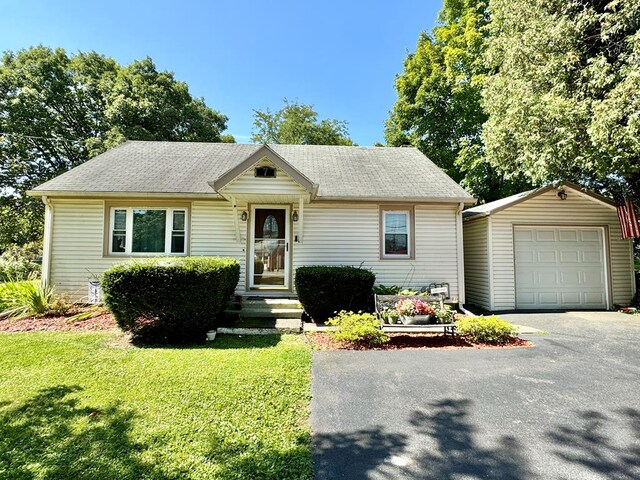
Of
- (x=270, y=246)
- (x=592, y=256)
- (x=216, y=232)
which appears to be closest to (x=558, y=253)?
(x=592, y=256)

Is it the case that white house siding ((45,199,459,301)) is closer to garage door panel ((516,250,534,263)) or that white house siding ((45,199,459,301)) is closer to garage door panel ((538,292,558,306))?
garage door panel ((516,250,534,263))

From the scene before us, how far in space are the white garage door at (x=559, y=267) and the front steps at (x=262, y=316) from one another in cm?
687

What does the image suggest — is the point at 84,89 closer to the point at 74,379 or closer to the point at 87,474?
the point at 74,379

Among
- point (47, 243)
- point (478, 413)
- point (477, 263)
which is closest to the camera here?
point (478, 413)

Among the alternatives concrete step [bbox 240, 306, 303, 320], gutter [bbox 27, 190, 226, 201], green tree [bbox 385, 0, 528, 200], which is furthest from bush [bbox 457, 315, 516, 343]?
green tree [bbox 385, 0, 528, 200]

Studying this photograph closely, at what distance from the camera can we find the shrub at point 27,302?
7508 millimetres

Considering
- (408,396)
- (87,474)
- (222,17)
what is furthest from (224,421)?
(222,17)

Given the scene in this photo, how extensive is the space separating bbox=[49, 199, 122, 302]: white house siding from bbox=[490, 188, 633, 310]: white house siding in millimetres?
11083

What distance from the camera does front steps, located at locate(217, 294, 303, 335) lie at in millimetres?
6734

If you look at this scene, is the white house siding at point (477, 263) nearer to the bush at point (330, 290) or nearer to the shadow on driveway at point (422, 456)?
the bush at point (330, 290)

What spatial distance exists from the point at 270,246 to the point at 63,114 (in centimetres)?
2227

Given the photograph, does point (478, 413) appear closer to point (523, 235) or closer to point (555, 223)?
point (523, 235)

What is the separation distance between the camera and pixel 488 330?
6.04 m

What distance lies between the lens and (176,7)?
9859 millimetres
